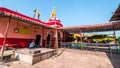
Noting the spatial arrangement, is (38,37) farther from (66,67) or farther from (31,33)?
(66,67)

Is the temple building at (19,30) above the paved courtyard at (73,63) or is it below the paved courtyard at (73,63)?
above

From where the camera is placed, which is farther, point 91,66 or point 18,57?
point 18,57

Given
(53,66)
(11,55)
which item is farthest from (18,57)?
(53,66)

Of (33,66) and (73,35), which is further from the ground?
(73,35)

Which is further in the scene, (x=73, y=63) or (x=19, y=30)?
(x=19, y=30)

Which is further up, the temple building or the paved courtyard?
the temple building

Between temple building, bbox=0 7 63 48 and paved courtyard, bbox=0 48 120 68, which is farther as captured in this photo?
temple building, bbox=0 7 63 48

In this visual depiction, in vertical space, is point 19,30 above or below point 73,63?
above

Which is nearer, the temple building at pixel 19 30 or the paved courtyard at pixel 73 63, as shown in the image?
the paved courtyard at pixel 73 63

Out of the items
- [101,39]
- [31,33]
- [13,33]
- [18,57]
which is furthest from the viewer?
[101,39]

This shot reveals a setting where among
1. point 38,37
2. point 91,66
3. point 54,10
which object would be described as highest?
point 54,10

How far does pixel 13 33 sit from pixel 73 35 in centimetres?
1448

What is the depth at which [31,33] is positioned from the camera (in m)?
11.0

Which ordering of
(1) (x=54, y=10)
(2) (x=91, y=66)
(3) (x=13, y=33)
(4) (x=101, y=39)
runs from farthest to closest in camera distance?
(4) (x=101, y=39)
(1) (x=54, y=10)
(3) (x=13, y=33)
(2) (x=91, y=66)
